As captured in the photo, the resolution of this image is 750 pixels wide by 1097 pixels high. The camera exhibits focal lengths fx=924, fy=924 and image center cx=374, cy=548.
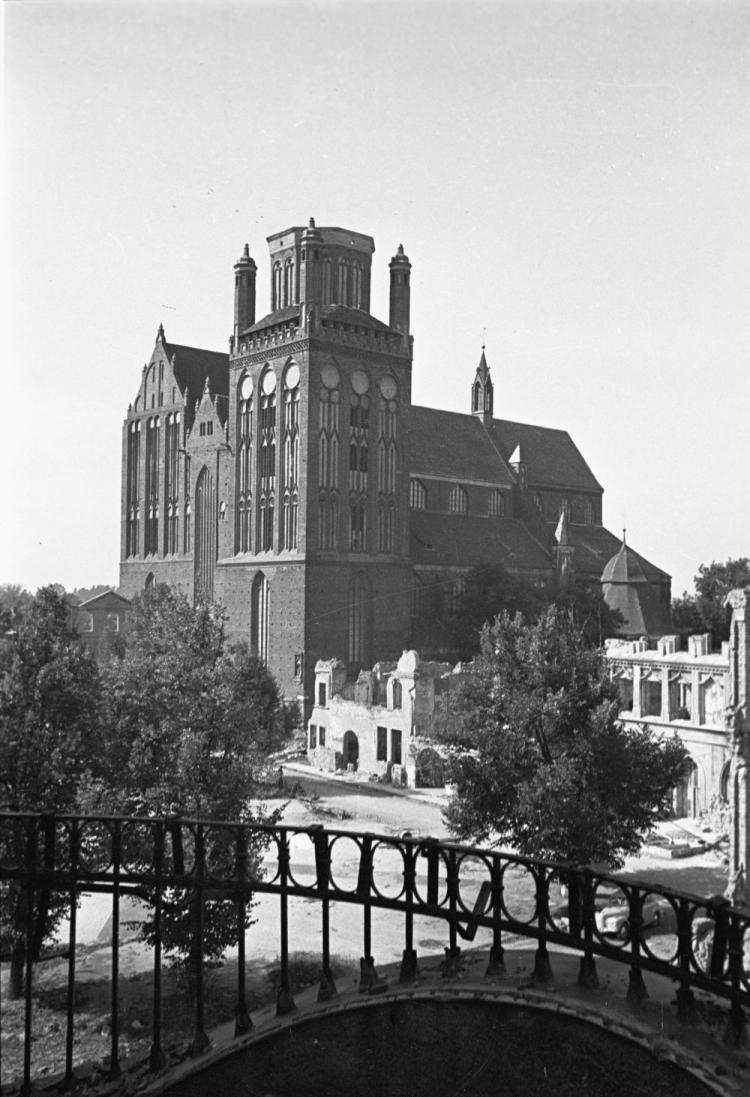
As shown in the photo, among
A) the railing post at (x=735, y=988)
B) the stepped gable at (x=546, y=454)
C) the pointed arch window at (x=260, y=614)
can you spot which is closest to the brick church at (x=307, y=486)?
the pointed arch window at (x=260, y=614)

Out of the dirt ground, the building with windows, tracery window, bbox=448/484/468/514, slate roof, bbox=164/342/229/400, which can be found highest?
slate roof, bbox=164/342/229/400

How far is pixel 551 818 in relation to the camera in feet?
62.3

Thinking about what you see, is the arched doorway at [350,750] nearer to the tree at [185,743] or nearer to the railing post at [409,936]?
the tree at [185,743]

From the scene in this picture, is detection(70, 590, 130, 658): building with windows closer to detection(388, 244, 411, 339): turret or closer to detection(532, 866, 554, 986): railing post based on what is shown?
detection(388, 244, 411, 339): turret

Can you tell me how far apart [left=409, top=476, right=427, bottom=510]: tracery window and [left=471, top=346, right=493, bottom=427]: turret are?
13.5 meters

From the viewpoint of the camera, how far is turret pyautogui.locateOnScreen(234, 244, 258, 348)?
2151 inches

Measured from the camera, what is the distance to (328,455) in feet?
166

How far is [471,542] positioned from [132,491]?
22950mm

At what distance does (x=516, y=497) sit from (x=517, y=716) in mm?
48511

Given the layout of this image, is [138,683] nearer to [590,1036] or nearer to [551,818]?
[551,818]

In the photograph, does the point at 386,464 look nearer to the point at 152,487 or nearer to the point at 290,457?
the point at 290,457

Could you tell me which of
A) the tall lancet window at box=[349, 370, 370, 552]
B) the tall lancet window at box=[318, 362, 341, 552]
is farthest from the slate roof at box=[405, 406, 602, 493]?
the tall lancet window at box=[318, 362, 341, 552]

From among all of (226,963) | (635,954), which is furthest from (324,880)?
(226,963)

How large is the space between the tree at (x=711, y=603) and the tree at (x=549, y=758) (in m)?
37.0
